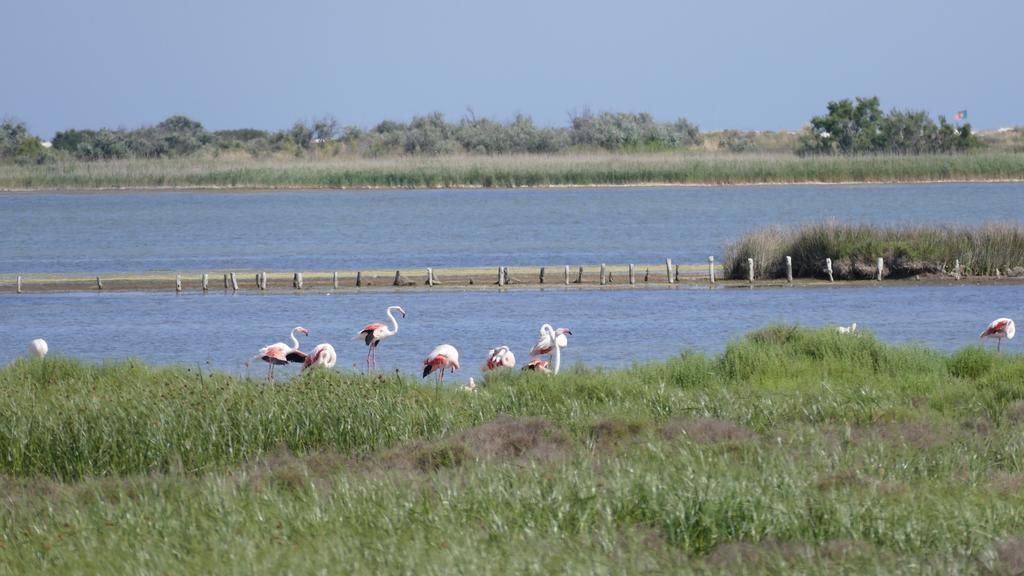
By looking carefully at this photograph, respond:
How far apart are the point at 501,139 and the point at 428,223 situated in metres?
38.9

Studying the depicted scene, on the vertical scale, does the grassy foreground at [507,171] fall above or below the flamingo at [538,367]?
above

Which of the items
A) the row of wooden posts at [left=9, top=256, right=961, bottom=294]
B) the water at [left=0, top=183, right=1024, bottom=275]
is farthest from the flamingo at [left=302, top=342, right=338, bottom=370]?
the water at [left=0, top=183, right=1024, bottom=275]

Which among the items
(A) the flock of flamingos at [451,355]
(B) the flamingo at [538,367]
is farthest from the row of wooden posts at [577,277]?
(B) the flamingo at [538,367]

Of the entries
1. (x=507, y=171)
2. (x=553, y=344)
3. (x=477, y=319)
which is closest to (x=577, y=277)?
(x=477, y=319)

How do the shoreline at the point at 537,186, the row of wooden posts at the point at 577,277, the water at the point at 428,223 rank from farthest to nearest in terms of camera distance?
the shoreline at the point at 537,186
the water at the point at 428,223
the row of wooden posts at the point at 577,277

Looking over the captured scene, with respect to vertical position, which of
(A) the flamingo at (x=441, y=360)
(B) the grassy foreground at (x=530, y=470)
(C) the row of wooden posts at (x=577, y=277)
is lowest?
(C) the row of wooden posts at (x=577, y=277)

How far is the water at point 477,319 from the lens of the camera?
24.1m

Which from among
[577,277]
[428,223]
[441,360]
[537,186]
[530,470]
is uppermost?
[530,470]

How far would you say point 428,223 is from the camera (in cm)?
6281

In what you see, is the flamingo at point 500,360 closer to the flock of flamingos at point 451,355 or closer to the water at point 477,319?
the flock of flamingos at point 451,355

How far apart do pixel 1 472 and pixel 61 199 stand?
82.3 meters

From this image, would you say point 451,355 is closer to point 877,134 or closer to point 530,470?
point 530,470

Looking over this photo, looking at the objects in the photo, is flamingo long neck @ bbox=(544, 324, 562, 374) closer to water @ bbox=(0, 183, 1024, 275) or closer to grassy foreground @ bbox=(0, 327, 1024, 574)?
grassy foreground @ bbox=(0, 327, 1024, 574)

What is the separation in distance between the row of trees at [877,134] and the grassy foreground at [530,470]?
72.4 metres
